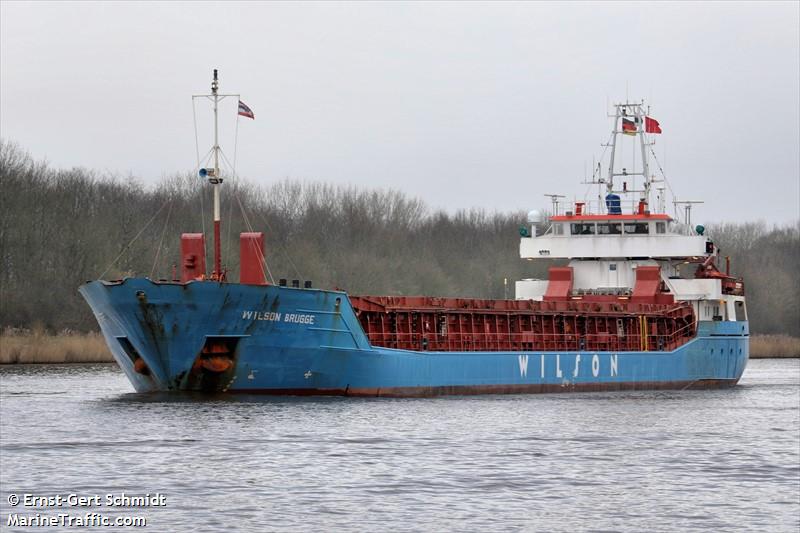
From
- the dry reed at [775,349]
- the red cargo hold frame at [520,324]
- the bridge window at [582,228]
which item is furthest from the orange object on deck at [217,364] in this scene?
the dry reed at [775,349]

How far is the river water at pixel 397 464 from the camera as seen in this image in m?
21.3

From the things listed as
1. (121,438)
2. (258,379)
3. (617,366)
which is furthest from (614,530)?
(617,366)

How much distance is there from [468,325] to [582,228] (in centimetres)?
1027

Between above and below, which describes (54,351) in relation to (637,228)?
below

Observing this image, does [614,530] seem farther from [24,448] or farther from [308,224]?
[308,224]

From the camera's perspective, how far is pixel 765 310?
103 meters

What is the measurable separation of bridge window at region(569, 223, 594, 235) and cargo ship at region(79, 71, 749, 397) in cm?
5

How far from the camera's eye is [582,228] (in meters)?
51.8

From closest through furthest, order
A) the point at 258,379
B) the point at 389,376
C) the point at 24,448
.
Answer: the point at 24,448, the point at 258,379, the point at 389,376

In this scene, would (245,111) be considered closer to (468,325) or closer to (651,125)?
(468,325)

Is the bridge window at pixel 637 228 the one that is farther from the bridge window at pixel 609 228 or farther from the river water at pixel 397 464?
the river water at pixel 397 464

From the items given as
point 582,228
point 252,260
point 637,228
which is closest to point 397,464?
point 252,260

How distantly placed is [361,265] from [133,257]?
17697 millimetres

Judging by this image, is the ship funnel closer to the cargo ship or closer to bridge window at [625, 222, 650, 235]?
the cargo ship
